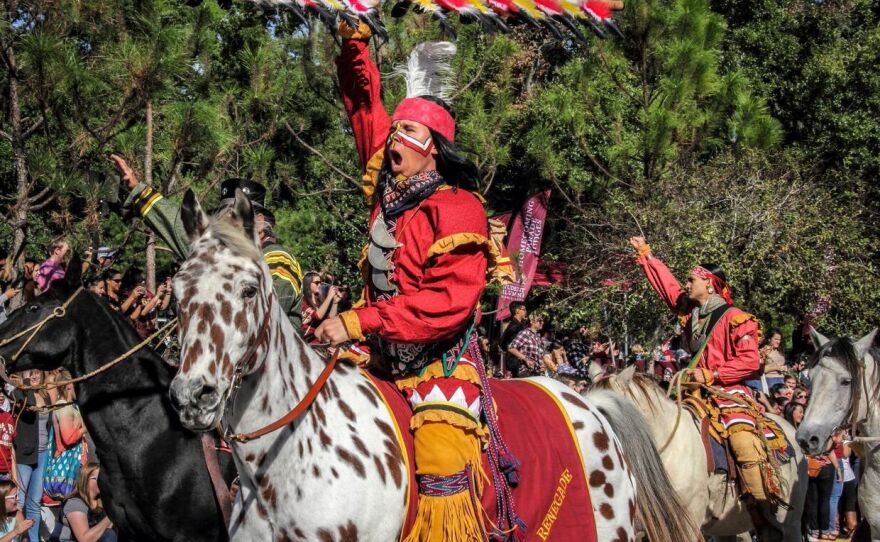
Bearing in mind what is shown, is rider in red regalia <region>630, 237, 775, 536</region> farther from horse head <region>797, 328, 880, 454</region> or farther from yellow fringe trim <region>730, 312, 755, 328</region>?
horse head <region>797, 328, 880, 454</region>

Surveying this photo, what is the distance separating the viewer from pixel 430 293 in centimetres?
446

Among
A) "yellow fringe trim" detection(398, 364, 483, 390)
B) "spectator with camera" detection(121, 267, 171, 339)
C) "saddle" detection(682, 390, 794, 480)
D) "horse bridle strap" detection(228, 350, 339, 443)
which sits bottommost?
"spectator with camera" detection(121, 267, 171, 339)

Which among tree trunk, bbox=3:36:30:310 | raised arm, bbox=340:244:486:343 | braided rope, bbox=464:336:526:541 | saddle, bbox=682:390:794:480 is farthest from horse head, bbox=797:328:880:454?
tree trunk, bbox=3:36:30:310

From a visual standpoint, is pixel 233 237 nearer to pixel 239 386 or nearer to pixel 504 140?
pixel 239 386

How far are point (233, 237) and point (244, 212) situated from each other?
149mm

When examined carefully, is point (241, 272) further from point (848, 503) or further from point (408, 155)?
point (848, 503)

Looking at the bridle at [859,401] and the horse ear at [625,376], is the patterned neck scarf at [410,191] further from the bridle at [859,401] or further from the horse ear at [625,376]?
the bridle at [859,401]

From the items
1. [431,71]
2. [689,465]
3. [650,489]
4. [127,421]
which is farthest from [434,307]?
[689,465]

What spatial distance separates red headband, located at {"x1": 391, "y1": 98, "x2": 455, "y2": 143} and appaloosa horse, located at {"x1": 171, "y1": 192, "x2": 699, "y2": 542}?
40.2 inches

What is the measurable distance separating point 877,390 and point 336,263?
597 inches

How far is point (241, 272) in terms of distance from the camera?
13.3 feet

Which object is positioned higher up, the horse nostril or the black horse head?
the horse nostril

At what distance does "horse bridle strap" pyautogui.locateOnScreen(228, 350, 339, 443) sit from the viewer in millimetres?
4184

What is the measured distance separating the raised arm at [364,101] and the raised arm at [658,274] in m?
4.36
